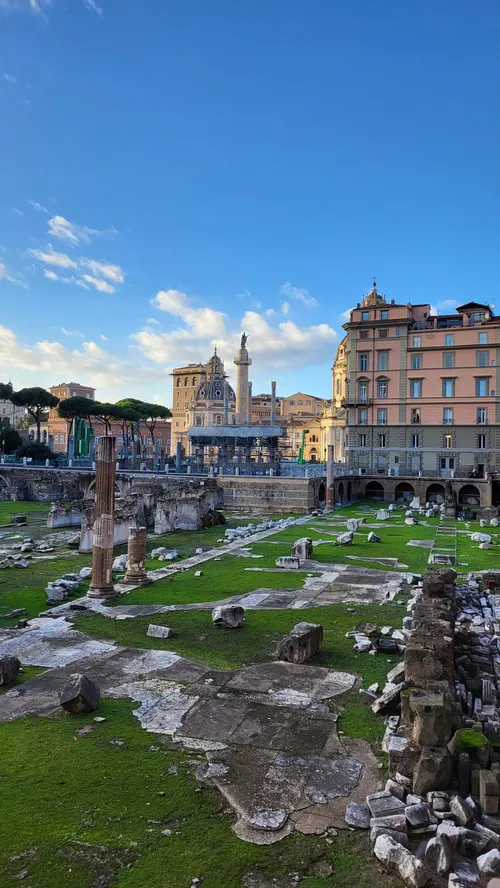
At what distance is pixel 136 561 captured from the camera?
659 inches

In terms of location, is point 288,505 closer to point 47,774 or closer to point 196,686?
point 196,686

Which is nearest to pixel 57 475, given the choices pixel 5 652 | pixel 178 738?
pixel 5 652

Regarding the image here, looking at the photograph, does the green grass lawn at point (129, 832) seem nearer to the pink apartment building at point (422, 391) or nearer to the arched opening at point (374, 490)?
the pink apartment building at point (422, 391)

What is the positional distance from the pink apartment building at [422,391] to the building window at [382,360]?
9cm

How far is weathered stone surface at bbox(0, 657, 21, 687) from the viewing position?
9.25 m

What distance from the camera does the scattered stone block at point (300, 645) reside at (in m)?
10.3

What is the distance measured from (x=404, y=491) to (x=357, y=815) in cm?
4376

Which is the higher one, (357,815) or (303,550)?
(303,550)

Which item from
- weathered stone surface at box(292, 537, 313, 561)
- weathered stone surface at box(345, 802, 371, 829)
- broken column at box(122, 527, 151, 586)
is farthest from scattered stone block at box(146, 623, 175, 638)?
weathered stone surface at box(292, 537, 313, 561)

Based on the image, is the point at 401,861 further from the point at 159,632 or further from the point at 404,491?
the point at 404,491

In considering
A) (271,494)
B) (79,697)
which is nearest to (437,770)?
(79,697)

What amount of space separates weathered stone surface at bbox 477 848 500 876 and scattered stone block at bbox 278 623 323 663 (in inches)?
209

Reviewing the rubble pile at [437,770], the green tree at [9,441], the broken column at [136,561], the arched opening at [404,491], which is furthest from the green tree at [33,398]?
the rubble pile at [437,770]

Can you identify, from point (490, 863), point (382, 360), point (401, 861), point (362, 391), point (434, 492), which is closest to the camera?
point (490, 863)
